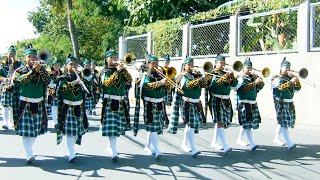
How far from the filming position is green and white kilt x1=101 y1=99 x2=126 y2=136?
716 cm

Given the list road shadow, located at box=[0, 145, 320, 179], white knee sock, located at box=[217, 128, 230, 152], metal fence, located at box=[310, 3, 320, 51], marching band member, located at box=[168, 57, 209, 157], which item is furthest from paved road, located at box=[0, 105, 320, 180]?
metal fence, located at box=[310, 3, 320, 51]

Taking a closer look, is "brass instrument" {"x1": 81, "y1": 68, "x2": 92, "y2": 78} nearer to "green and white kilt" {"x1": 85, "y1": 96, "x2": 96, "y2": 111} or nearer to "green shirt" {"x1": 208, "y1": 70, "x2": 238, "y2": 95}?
"green shirt" {"x1": 208, "y1": 70, "x2": 238, "y2": 95}

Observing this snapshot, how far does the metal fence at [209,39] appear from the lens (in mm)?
14398

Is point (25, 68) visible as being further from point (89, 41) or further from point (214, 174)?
point (89, 41)

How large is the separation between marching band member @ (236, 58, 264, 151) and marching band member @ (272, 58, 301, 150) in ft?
1.35

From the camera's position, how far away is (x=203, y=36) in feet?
50.4

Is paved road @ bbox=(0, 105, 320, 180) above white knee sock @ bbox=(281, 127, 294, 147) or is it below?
below

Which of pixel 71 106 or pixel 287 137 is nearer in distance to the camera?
pixel 71 106

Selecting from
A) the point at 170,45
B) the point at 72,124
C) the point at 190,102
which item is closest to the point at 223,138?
the point at 190,102

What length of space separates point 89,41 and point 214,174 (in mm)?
25684

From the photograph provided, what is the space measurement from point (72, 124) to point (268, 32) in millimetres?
8050

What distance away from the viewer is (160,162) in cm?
720

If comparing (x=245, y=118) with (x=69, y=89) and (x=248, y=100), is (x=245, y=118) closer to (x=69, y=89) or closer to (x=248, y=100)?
(x=248, y=100)

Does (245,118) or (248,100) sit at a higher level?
(248,100)
